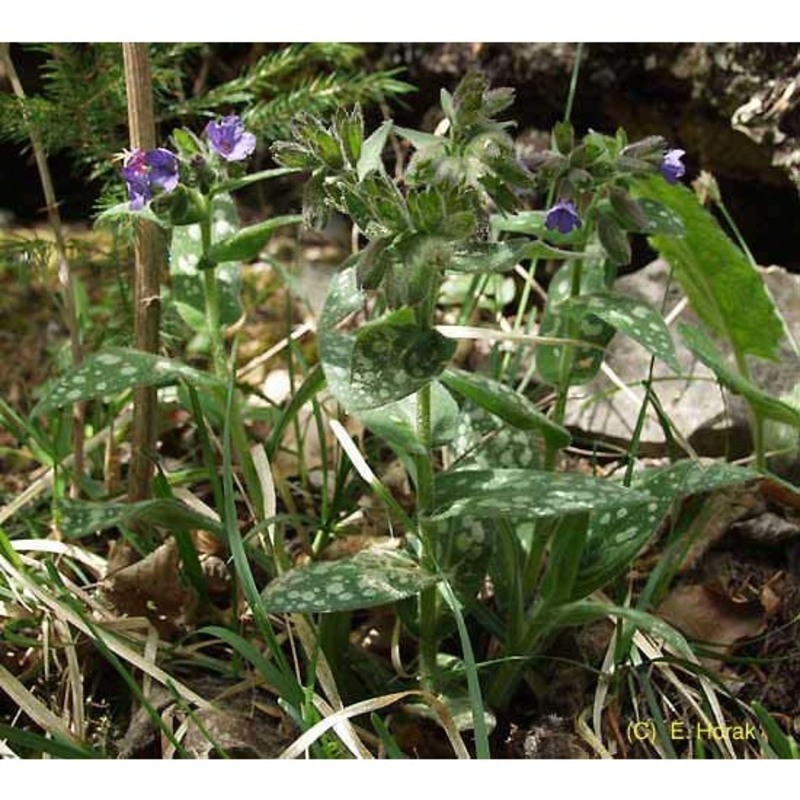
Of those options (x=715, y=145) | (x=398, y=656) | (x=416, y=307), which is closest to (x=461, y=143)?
(x=416, y=307)

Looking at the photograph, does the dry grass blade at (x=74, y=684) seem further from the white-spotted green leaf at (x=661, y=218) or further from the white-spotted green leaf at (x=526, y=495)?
the white-spotted green leaf at (x=661, y=218)

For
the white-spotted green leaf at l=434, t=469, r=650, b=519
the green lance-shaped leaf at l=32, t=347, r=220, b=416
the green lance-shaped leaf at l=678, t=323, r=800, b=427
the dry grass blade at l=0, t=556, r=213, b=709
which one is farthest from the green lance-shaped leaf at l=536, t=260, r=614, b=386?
the dry grass blade at l=0, t=556, r=213, b=709

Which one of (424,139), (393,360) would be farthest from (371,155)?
(393,360)

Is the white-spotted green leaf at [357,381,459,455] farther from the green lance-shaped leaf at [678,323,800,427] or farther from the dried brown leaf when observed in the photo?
the dried brown leaf

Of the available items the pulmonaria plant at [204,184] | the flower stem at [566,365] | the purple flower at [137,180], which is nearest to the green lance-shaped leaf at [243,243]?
the pulmonaria plant at [204,184]

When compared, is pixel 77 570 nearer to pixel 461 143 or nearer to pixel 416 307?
pixel 416 307

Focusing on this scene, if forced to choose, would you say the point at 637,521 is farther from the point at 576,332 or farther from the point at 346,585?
the point at 346,585
